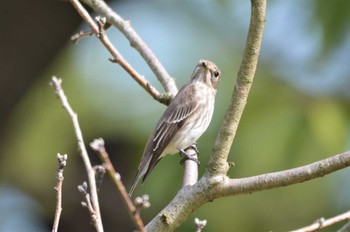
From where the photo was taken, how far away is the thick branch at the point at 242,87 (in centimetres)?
271

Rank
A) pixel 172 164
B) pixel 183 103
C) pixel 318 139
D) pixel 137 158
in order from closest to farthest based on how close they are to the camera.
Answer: pixel 183 103, pixel 318 139, pixel 172 164, pixel 137 158

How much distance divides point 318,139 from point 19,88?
292cm

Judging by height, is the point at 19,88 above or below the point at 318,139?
above

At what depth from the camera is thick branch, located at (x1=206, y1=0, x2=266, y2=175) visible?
2705 mm

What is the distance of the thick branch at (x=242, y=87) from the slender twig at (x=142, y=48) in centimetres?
139

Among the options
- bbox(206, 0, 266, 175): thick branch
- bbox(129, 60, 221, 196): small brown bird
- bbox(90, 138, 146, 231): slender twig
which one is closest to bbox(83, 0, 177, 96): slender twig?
bbox(129, 60, 221, 196): small brown bird

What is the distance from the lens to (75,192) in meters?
6.96

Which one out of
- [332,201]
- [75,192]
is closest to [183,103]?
[332,201]

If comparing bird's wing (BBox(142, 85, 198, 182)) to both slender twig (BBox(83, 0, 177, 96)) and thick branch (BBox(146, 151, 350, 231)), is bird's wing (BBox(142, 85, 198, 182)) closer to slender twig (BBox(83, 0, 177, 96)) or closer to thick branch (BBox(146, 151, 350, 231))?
slender twig (BBox(83, 0, 177, 96))

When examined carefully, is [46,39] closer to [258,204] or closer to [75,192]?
[75,192]

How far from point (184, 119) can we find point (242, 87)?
190cm

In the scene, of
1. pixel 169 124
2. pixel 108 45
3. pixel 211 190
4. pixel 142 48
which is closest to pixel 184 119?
pixel 169 124

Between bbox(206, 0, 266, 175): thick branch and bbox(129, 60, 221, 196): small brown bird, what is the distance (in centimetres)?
138

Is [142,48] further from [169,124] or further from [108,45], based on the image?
[108,45]
